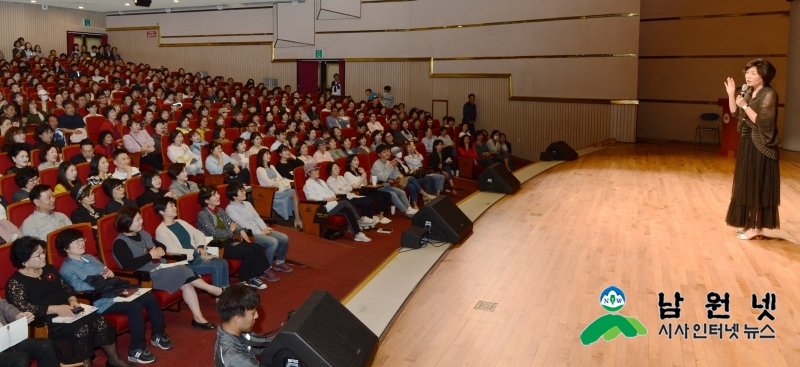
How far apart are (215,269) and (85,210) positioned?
0.99 meters

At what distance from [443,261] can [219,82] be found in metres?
9.65

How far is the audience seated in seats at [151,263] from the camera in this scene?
3.66 m

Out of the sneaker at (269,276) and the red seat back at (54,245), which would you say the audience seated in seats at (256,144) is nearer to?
the sneaker at (269,276)

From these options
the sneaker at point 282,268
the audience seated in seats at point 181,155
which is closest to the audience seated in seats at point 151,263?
the sneaker at point 282,268

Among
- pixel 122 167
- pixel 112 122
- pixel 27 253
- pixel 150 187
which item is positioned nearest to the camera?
pixel 27 253

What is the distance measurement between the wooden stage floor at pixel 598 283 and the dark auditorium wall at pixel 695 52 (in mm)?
4818

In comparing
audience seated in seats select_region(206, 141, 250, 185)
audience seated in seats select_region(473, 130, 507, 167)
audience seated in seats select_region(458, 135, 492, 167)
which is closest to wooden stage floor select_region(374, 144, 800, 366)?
audience seated in seats select_region(206, 141, 250, 185)

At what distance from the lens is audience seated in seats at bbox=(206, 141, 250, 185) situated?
6.29m

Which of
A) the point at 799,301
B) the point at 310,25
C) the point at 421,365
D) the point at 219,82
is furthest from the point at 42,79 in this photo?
the point at 799,301

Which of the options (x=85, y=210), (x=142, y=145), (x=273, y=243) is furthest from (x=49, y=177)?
(x=142, y=145)

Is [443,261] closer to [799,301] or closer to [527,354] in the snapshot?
[527,354]

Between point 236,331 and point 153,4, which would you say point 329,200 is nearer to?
point 236,331

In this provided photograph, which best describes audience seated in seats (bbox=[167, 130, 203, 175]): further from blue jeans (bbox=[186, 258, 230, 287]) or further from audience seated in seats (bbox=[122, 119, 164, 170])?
blue jeans (bbox=[186, 258, 230, 287])

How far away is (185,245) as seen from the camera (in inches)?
166
